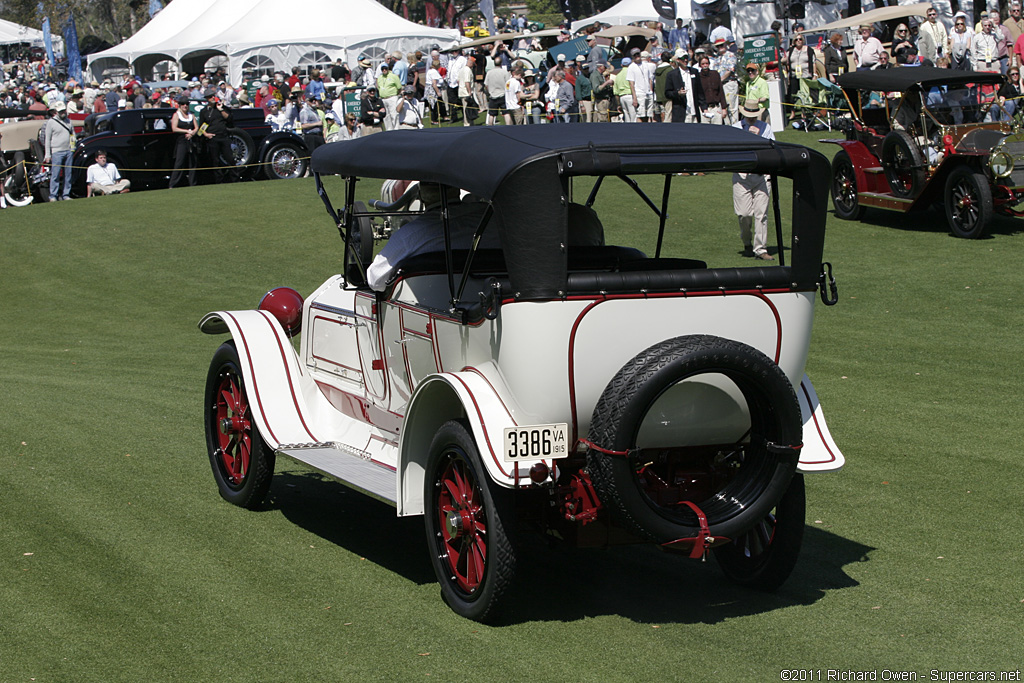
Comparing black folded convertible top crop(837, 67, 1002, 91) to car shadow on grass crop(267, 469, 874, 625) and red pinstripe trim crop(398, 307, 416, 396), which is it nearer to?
car shadow on grass crop(267, 469, 874, 625)

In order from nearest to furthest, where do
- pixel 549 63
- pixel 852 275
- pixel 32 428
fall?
pixel 32 428 → pixel 852 275 → pixel 549 63

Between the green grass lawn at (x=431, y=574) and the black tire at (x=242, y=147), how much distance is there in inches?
506

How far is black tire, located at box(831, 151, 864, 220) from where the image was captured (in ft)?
57.1

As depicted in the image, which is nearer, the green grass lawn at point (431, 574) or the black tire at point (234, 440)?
the green grass lawn at point (431, 574)

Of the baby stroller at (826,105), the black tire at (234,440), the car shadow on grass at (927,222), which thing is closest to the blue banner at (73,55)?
the baby stroller at (826,105)

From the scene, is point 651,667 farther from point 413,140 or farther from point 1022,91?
point 1022,91

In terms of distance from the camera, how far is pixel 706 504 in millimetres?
4824

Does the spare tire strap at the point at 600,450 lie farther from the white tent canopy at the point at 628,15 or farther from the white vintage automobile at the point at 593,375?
the white tent canopy at the point at 628,15

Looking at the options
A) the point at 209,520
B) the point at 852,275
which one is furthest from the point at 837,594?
the point at 852,275

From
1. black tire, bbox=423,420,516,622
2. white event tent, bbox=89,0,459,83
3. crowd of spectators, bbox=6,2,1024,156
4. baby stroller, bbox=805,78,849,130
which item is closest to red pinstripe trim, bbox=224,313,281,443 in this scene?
black tire, bbox=423,420,516,622

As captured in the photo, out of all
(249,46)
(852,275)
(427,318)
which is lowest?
(852,275)

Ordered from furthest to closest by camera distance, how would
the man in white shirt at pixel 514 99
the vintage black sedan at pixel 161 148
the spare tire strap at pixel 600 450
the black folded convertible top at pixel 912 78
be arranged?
the man in white shirt at pixel 514 99, the vintage black sedan at pixel 161 148, the black folded convertible top at pixel 912 78, the spare tire strap at pixel 600 450

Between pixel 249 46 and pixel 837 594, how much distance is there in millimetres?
34444

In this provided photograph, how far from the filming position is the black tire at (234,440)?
652 cm
